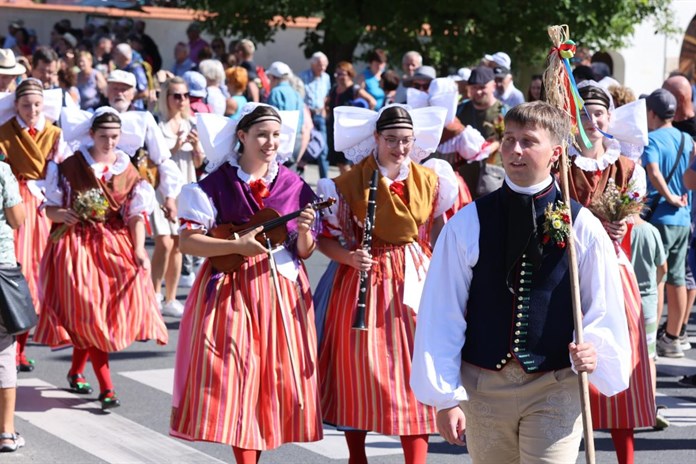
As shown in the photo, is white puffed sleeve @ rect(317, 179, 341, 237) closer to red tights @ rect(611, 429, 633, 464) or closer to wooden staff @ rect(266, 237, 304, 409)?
wooden staff @ rect(266, 237, 304, 409)

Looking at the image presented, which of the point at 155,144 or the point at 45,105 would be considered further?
the point at 45,105

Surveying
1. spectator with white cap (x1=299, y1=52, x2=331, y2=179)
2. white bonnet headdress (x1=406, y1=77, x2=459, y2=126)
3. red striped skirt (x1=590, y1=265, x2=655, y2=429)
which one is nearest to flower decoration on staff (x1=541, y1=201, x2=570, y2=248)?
red striped skirt (x1=590, y1=265, x2=655, y2=429)

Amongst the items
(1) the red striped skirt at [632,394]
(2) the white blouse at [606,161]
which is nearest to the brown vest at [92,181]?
(2) the white blouse at [606,161]

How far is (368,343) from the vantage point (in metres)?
5.91

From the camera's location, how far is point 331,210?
605 cm

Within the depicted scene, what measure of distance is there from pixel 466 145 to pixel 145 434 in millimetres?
3341

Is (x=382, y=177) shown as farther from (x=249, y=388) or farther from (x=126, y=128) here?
(x=126, y=128)

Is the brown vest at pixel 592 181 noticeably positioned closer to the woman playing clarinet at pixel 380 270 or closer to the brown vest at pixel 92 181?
the woman playing clarinet at pixel 380 270

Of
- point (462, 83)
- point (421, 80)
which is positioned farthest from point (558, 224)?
point (421, 80)

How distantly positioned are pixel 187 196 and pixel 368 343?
1.06m

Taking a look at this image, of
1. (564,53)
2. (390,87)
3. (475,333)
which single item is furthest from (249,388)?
(390,87)

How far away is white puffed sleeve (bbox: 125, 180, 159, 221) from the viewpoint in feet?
25.8

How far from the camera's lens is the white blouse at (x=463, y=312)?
4152 millimetres

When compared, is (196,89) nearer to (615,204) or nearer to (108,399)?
(108,399)
